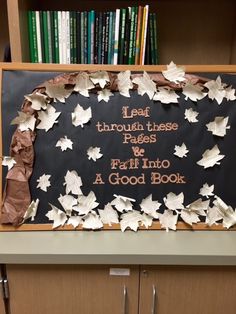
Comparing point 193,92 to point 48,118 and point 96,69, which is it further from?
point 48,118

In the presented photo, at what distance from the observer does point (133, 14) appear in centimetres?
110

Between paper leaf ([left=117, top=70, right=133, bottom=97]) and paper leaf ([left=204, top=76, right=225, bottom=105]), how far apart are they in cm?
28

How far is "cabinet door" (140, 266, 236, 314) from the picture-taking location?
97 centimetres

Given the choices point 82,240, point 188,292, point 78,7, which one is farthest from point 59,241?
point 78,7

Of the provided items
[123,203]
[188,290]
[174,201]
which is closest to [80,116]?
[123,203]

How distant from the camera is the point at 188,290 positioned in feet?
3.28

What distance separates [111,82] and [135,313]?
2.72ft

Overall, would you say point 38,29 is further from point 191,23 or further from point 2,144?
point 191,23

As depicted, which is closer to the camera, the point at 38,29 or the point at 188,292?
the point at 188,292

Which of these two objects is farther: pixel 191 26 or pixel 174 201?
pixel 191 26

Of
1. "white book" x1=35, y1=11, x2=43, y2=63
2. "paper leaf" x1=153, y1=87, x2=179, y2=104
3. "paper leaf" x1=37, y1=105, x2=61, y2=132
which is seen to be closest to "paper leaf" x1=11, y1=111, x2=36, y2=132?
"paper leaf" x1=37, y1=105, x2=61, y2=132

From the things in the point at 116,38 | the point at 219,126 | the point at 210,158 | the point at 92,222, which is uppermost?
the point at 116,38

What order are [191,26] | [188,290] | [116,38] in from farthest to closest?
[191,26]
[116,38]
[188,290]

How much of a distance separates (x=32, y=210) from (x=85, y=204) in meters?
0.19
